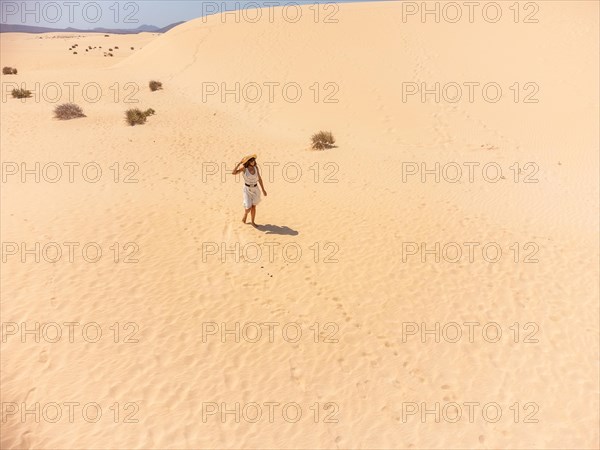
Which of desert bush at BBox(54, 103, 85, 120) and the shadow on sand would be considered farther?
desert bush at BBox(54, 103, 85, 120)

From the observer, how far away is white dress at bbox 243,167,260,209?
29.9 feet

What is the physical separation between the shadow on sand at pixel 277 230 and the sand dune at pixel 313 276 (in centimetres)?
10

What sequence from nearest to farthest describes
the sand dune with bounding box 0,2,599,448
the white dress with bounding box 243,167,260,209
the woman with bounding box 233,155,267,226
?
the sand dune with bounding box 0,2,599,448, the woman with bounding box 233,155,267,226, the white dress with bounding box 243,167,260,209

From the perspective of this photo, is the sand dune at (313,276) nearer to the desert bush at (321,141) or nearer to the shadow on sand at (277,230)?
the shadow on sand at (277,230)

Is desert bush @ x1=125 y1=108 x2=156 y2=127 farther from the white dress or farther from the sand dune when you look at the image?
the white dress

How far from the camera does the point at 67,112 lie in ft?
55.9

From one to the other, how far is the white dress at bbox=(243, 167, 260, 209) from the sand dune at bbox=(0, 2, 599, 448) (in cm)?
79

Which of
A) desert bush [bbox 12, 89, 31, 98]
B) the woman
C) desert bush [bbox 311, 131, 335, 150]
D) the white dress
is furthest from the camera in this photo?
desert bush [bbox 12, 89, 31, 98]

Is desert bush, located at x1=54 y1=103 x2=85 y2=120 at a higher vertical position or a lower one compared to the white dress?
higher

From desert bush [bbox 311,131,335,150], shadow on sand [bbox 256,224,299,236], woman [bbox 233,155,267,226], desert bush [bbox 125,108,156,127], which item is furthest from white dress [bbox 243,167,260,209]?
desert bush [bbox 125,108,156,127]

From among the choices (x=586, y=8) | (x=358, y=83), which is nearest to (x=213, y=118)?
(x=358, y=83)

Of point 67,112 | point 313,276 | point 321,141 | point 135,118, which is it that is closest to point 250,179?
point 313,276

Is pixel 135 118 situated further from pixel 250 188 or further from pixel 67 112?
pixel 250 188

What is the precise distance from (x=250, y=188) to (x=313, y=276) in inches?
102
